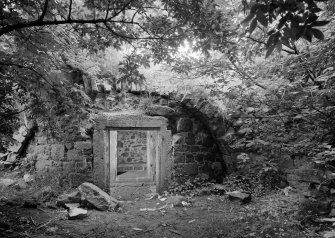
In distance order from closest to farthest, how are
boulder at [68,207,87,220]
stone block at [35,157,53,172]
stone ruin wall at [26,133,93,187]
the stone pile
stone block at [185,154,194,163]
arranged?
boulder at [68,207,87,220], the stone pile, stone ruin wall at [26,133,93,187], stone block at [35,157,53,172], stone block at [185,154,194,163]

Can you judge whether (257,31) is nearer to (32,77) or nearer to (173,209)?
(32,77)

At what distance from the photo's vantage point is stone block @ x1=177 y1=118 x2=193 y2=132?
261 inches

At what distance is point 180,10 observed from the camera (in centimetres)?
277

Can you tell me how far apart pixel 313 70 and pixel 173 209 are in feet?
11.9

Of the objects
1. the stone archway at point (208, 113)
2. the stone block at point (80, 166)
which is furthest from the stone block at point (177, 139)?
the stone block at point (80, 166)

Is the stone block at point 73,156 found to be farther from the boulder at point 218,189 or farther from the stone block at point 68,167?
the boulder at point 218,189

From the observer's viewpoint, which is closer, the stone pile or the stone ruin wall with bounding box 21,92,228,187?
the stone pile

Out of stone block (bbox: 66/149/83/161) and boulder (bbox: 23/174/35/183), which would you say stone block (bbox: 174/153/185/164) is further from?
boulder (bbox: 23/174/35/183)

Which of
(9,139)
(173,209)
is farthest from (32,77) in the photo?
→ (173,209)

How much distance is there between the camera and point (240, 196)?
5.18m

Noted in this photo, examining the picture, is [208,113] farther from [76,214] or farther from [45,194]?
[45,194]

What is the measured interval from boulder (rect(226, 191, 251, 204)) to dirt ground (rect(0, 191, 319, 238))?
11 cm

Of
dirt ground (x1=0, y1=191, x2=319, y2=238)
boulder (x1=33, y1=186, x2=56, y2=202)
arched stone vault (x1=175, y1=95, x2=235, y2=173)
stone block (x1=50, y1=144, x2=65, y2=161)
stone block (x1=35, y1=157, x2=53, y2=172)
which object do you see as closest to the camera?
dirt ground (x1=0, y1=191, x2=319, y2=238)

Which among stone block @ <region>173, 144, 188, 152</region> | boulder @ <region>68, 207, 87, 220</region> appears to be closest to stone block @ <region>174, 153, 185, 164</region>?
stone block @ <region>173, 144, 188, 152</region>
